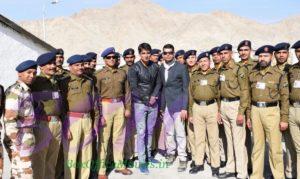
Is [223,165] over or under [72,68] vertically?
under

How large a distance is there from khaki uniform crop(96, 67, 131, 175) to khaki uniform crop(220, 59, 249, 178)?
1.73 meters

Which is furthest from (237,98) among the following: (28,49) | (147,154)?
(28,49)

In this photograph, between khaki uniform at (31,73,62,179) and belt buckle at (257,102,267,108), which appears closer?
khaki uniform at (31,73,62,179)

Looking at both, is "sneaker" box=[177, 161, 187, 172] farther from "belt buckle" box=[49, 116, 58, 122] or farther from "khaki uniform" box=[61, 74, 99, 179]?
"belt buckle" box=[49, 116, 58, 122]

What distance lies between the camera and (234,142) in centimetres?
647

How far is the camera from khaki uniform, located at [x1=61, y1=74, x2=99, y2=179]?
580cm

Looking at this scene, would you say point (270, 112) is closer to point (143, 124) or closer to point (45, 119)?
point (143, 124)

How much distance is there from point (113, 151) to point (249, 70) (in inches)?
111

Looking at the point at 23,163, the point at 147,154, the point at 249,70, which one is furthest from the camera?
the point at 147,154

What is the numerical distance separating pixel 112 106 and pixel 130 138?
3.98 ft

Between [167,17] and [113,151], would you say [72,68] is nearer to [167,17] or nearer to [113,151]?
[113,151]

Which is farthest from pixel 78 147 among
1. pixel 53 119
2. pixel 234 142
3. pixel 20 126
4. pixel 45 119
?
pixel 234 142

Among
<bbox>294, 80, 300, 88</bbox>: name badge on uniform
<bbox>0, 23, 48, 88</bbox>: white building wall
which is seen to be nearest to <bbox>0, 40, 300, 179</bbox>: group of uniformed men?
<bbox>294, 80, 300, 88</bbox>: name badge on uniform

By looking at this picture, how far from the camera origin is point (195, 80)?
6883 mm
